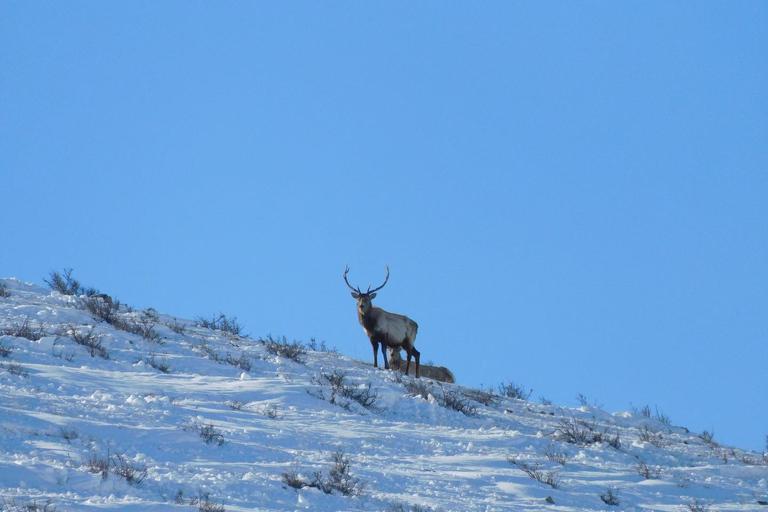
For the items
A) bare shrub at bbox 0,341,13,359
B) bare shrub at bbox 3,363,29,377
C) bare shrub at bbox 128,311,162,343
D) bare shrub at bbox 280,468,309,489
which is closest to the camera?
bare shrub at bbox 280,468,309,489

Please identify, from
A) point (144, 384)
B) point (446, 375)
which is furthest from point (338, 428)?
point (446, 375)

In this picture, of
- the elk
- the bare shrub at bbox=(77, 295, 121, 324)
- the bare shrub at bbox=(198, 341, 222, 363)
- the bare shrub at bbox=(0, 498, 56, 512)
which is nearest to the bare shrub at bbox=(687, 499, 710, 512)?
the bare shrub at bbox=(0, 498, 56, 512)

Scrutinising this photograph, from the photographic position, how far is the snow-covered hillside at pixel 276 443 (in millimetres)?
5730

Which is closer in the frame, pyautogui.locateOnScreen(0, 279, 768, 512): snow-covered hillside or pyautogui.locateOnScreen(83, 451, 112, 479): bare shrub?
pyautogui.locateOnScreen(83, 451, 112, 479): bare shrub

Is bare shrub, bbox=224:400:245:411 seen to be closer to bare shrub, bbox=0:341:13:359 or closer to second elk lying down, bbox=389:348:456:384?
bare shrub, bbox=0:341:13:359

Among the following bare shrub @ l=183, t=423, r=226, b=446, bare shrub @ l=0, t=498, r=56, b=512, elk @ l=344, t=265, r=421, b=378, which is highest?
elk @ l=344, t=265, r=421, b=378

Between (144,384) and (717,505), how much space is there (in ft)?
20.1

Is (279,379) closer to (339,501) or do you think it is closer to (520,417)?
(520,417)

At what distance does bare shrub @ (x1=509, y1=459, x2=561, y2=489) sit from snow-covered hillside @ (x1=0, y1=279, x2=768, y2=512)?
25mm

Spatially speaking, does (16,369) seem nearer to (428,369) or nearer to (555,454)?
(555,454)

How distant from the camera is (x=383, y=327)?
18.4 meters

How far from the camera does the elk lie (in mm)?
18297

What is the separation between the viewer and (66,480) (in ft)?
17.6

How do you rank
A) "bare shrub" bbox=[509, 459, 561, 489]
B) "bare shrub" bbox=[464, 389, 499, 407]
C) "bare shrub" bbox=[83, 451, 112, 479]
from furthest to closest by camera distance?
"bare shrub" bbox=[464, 389, 499, 407]
"bare shrub" bbox=[509, 459, 561, 489]
"bare shrub" bbox=[83, 451, 112, 479]
